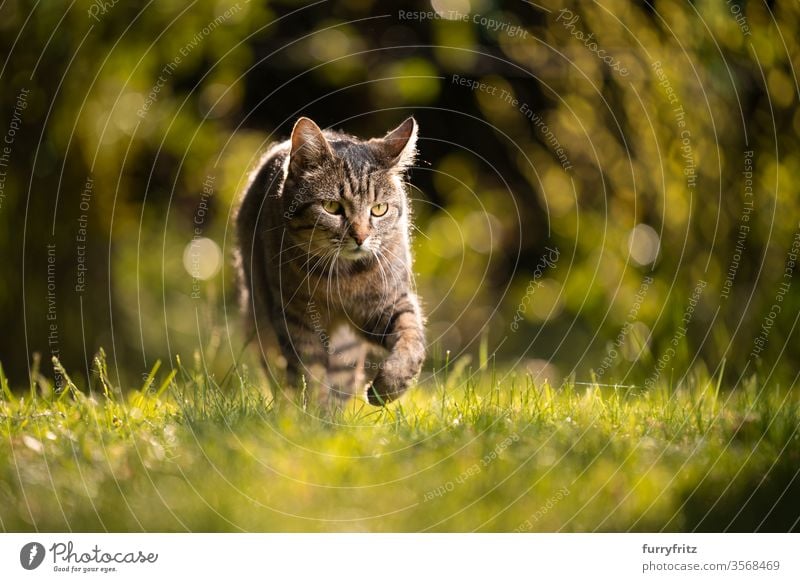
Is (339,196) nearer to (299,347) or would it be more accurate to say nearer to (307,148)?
(307,148)

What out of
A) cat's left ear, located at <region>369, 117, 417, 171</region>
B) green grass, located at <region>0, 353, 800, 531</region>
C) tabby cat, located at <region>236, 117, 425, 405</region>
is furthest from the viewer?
cat's left ear, located at <region>369, 117, 417, 171</region>

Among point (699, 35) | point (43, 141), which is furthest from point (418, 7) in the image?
point (43, 141)

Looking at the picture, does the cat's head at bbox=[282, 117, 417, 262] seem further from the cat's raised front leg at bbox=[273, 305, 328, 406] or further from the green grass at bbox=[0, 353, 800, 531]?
the green grass at bbox=[0, 353, 800, 531]

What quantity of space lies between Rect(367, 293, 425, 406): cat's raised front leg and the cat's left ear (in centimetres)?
66

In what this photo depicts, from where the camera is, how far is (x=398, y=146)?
4.70 metres

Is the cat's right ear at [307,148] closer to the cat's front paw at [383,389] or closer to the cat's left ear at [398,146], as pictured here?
the cat's left ear at [398,146]

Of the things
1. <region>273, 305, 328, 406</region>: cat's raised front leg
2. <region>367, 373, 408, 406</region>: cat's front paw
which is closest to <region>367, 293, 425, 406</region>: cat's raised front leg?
<region>367, 373, 408, 406</region>: cat's front paw

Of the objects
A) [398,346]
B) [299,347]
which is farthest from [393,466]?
[299,347]

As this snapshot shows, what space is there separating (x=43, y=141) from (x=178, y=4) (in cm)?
126

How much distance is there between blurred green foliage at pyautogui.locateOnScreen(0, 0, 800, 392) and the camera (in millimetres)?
5543

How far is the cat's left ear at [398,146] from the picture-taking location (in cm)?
469

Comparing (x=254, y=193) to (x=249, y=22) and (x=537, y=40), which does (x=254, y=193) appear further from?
(x=537, y=40)

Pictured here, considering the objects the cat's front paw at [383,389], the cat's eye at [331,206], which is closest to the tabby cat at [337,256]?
the cat's eye at [331,206]

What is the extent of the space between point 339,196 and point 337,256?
284mm
